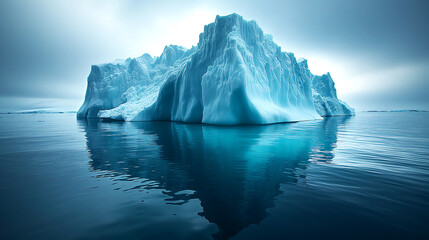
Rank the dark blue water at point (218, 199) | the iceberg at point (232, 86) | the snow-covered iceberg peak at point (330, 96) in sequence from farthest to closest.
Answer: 1. the snow-covered iceberg peak at point (330, 96)
2. the iceberg at point (232, 86)
3. the dark blue water at point (218, 199)

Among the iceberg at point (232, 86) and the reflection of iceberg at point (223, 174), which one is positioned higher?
the iceberg at point (232, 86)

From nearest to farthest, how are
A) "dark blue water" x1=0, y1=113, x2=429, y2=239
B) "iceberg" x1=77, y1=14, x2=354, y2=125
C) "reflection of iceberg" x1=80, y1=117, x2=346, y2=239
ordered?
"dark blue water" x1=0, y1=113, x2=429, y2=239 → "reflection of iceberg" x1=80, y1=117, x2=346, y2=239 → "iceberg" x1=77, y1=14, x2=354, y2=125

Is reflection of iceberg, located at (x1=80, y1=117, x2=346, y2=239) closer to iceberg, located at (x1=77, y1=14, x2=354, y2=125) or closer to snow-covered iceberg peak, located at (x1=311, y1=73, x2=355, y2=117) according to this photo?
iceberg, located at (x1=77, y1=14, x2=354, y2=125)

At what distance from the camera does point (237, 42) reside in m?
17.5

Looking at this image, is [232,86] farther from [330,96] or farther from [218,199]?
[330,96]

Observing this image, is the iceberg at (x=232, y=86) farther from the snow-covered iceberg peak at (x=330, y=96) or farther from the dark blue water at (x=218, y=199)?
the snow-covered iceberg peak at (x=330, y=96)

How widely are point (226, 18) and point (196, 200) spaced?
2108 centimetres

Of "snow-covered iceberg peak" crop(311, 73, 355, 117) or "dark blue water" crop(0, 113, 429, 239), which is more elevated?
"snow-covered iceberg peak" crop(311, 73, 355, 117)

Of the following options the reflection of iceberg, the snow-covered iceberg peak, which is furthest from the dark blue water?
the snow-covered iceberg peak

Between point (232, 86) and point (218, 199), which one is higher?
point (232, 86)

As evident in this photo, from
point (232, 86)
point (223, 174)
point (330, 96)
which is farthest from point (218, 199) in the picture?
point (330, 96)

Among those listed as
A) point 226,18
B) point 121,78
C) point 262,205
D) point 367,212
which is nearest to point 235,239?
point 262,205

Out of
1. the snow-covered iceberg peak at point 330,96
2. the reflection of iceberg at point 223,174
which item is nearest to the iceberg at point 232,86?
the reflection of iceberg at point 223,174

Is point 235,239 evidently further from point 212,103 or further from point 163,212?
point 212,103
